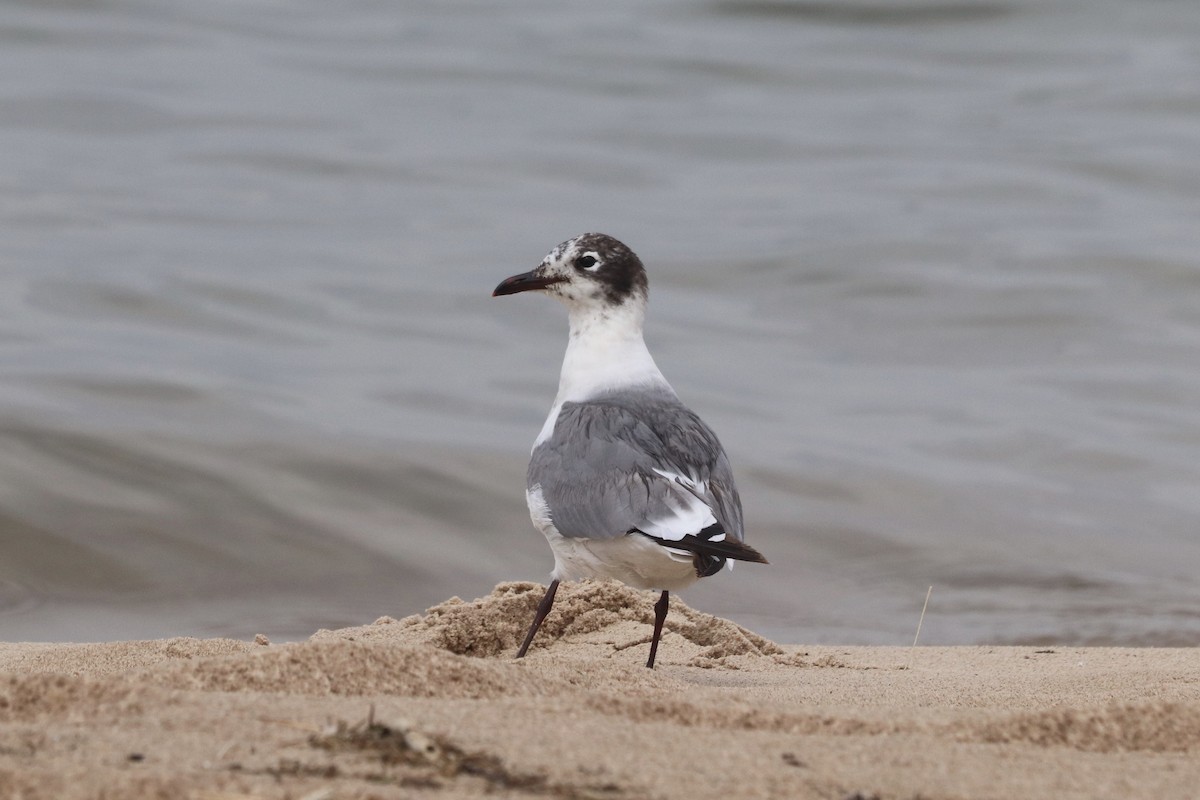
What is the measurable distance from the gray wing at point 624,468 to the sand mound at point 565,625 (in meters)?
0.68

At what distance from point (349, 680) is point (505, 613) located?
2211 mm

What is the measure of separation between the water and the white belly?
2.79 m

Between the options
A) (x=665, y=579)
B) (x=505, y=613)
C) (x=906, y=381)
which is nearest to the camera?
(x=665, y=579)

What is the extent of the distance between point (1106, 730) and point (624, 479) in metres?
1.85

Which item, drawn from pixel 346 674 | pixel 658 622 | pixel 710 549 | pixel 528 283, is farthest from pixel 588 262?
pixel 346 674

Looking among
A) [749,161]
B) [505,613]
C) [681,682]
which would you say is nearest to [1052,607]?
[505,613]

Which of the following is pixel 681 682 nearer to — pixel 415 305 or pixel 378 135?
pixel 415 305

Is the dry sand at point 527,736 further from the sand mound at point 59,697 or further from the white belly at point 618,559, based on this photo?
the white belly at point 618,559

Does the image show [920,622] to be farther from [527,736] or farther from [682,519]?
[527,736]

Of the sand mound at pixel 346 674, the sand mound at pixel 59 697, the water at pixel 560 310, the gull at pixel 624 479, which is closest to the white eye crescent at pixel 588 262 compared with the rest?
the gull at pixel 624 479

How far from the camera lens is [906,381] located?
11828 millimetres

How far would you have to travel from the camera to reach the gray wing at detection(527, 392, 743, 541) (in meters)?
4.70

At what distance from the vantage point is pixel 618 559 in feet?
15.6

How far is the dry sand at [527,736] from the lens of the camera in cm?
255
